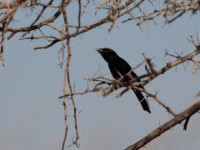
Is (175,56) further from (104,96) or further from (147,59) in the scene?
(104,96)

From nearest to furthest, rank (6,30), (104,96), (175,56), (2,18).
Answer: (104,96) < (175,56) < (2,18) < (6,30)

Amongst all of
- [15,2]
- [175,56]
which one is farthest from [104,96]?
[15,2]

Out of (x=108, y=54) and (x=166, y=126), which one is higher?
(x=108, y=54)

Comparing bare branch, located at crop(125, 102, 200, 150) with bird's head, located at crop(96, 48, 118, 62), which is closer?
bare branch, located at crop(125, 102, 200, 150)

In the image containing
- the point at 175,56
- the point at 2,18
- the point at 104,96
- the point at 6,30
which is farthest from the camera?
the point at 6,30

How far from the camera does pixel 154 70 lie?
4.56 metres

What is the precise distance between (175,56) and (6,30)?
177 cm

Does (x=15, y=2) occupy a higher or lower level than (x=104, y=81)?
higher

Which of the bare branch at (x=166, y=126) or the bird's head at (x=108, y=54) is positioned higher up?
the bird's head at (x=108, y=54)

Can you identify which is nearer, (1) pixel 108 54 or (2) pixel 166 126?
(2) pixel 166 126

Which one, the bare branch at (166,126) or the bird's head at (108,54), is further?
the bird's head at (108,54)

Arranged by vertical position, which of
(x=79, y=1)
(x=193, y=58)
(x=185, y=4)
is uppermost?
(x=79, y=1)

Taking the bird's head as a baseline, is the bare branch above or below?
below

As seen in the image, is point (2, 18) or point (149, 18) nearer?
point (149, 18)
